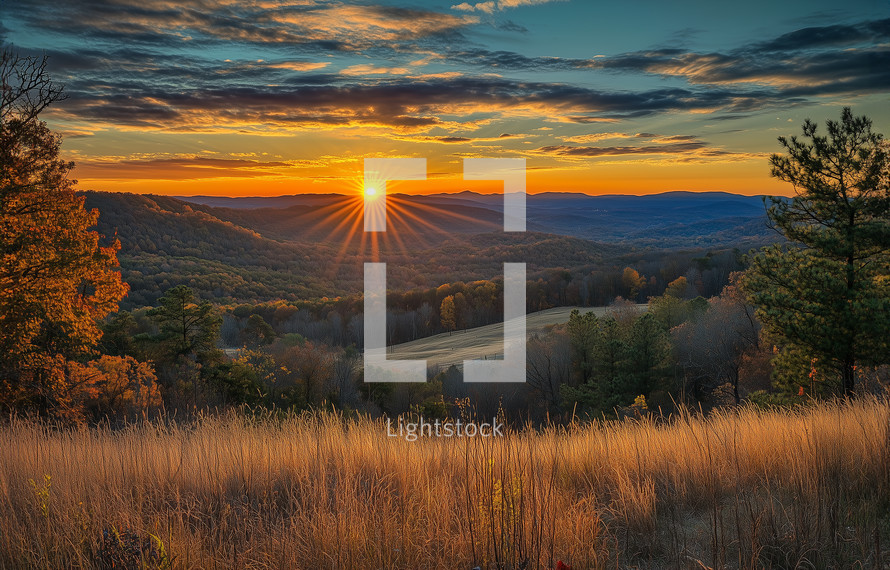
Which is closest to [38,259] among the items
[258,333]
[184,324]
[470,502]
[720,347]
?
[184,324]

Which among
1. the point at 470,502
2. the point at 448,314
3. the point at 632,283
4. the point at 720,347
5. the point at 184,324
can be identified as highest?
the point at 470,502

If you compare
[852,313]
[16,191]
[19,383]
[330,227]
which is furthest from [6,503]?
[330,227]

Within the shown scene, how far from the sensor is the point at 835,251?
65.4ft

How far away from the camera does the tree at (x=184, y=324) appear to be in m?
28.8

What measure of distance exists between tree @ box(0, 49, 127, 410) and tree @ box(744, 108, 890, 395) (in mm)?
23000

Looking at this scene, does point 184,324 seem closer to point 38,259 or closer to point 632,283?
point 38,259

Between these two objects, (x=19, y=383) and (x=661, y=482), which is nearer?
(x=661, y=482)

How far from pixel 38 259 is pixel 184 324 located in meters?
12.5

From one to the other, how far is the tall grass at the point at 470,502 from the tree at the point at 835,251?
1537 cm

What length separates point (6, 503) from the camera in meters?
4.91

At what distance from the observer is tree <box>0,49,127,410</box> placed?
15.9 metres

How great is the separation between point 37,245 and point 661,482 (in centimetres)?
1878

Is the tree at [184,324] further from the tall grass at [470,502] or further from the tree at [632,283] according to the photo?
the tree at [632,283]

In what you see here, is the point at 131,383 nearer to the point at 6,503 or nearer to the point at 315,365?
the point at 315,365
